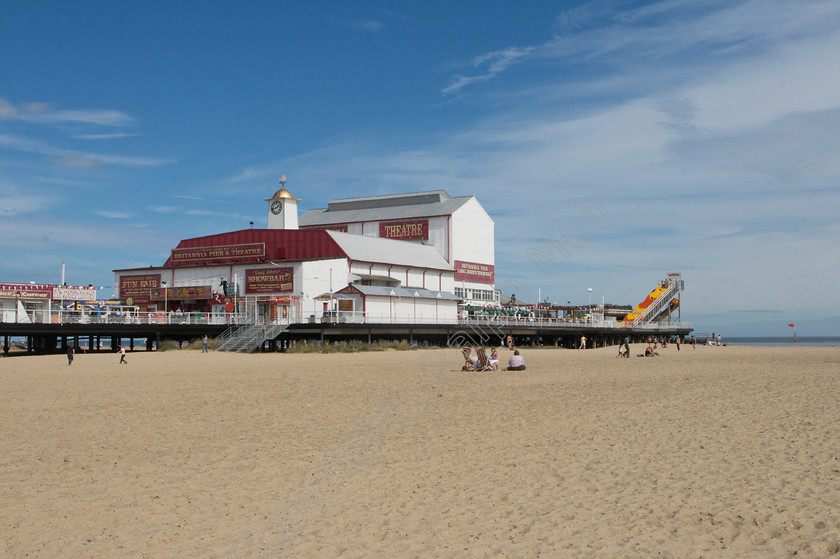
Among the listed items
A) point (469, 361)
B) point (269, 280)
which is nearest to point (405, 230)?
point (269, 280)

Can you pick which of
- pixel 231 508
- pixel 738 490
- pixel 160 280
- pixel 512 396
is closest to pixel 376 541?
pixel 231 508

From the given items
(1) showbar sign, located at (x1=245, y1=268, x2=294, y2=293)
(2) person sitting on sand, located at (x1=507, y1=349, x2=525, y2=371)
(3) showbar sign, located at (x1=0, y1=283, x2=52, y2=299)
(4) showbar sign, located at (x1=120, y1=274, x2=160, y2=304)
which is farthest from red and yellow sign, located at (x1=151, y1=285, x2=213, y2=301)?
(2) person sitting on sand, located at (x1=507, y1=349, x2=525, y2=371)

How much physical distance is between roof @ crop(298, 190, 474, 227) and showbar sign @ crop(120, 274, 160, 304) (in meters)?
21.6

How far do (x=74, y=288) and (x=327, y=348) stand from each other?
54.9ft

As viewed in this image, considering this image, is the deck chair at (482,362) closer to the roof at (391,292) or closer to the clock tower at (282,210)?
the roof at (391,292)

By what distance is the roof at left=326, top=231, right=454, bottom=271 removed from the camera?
55969 millimetres

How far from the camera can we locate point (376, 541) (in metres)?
7.39

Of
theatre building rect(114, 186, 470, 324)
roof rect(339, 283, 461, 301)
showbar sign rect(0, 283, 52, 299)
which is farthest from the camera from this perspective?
theatre building rect(114, 186, 470, 324)

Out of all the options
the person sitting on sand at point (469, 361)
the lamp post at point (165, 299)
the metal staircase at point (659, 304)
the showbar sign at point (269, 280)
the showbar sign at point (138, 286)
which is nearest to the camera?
the person sitting on sand at point (469, 361)

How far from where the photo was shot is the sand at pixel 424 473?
7340mm

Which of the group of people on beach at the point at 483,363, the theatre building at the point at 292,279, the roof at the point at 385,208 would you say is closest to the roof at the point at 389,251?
the theatre building at the point at 292,279

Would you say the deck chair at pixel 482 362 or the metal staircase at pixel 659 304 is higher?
the metal staircase at pixel 659 304

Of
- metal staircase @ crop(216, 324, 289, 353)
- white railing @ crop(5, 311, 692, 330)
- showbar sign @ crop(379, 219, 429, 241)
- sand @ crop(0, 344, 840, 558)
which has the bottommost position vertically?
sand @ crop(0, 344, 840, 558)

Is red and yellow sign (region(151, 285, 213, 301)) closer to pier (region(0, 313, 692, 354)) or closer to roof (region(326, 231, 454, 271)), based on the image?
pier (region(0, 313, 692, 354))
